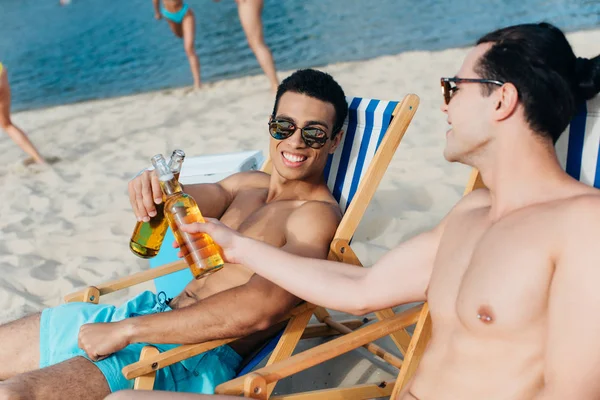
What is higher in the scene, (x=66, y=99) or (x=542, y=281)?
(x=542, y=281)

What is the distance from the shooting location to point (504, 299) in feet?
5.56

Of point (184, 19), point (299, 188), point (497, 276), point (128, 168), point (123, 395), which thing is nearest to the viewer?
point (497, 276)

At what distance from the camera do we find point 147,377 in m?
2.31

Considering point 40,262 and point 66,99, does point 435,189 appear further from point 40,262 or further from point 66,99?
point 66,99

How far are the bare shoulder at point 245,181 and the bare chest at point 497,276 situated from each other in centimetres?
142

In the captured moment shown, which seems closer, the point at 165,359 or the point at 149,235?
the point at 165,359

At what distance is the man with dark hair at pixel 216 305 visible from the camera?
2.40 m

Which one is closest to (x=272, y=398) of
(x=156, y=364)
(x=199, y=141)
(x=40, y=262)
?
(x=156, y=364)

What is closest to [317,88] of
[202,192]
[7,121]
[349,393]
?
[202,192]

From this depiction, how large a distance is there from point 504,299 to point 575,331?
0.20 m

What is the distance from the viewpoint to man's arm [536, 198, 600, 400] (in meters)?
1.52

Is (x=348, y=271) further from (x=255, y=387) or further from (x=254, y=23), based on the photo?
(x=254, y=23)

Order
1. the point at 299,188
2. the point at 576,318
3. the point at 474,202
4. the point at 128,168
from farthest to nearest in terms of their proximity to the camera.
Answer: the point at 128,168 < the point at 299,188 < the point at 474,202 < the point at 576,318

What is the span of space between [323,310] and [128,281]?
961 millimetres
